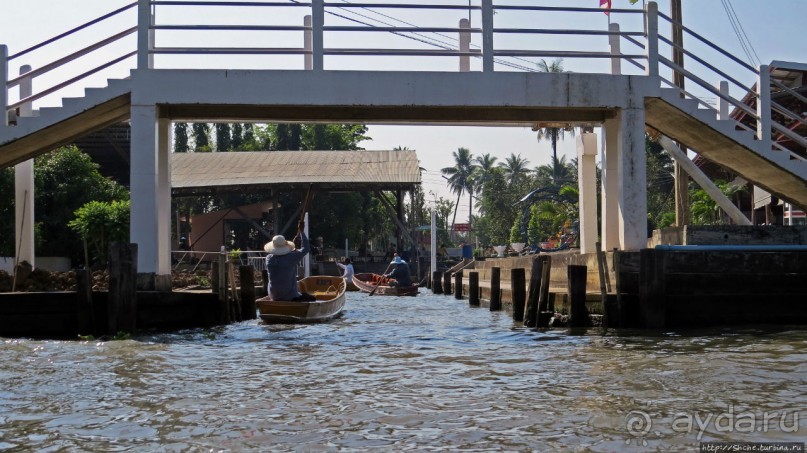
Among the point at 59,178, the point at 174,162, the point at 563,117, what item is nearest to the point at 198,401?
the point at 563,117

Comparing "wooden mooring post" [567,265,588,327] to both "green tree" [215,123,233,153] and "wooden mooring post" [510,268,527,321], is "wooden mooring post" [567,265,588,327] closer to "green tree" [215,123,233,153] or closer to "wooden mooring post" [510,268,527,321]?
"wooden mooring post" [510,268,527,321]

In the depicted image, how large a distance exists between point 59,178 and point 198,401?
23.8 meters

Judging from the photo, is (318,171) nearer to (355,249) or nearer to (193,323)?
(355,249)

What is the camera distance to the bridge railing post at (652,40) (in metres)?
14.0

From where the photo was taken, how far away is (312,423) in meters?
6.43

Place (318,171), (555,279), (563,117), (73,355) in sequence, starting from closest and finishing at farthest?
(73,355) → (563,117) → (555,279) → (318,171)

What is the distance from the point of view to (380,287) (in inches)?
1187

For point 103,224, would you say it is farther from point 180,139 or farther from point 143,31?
point 180,139

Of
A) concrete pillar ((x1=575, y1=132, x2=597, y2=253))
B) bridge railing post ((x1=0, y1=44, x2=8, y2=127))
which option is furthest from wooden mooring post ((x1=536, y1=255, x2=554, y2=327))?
bridge railing post ((x1=0, y1=44, x2=8, y2=127))

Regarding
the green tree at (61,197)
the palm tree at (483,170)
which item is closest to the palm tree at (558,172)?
the palm tree at (483,170)

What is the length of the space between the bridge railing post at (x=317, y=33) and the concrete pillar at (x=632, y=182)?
494cm

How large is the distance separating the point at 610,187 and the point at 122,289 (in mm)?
8244

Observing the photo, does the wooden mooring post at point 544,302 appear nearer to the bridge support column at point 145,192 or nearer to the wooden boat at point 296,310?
the wooden boat at point 296,310

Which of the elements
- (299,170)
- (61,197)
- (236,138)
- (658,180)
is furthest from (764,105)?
(236,138)
